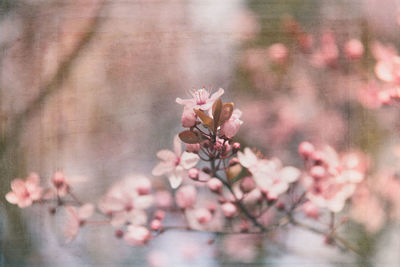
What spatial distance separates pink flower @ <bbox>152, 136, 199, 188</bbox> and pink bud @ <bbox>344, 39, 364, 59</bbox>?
41 centimetres

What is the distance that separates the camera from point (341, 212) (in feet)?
2.28

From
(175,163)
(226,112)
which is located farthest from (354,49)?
(175,163)

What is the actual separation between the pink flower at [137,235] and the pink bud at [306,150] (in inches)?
15.2

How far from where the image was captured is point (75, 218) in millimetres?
690

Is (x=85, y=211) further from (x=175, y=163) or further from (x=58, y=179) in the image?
(x=175, y=163)

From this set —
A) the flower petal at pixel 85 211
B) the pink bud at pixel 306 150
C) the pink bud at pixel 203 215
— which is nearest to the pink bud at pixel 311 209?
the pink bud at pixel 306 150

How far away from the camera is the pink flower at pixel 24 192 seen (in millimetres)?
690

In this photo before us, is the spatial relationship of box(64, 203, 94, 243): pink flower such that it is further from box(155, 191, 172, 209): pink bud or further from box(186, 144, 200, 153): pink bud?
box(186, 144, 200, 153): pink bud

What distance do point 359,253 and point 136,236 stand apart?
1.66ft

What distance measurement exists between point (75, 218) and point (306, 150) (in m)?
0.53

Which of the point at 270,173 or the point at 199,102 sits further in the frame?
the point at 270,173

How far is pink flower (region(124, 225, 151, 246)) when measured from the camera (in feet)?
2.25

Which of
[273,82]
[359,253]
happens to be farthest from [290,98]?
[359,253]

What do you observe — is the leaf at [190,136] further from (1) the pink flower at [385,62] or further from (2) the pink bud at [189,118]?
(1) the pink flower at [385,62]
